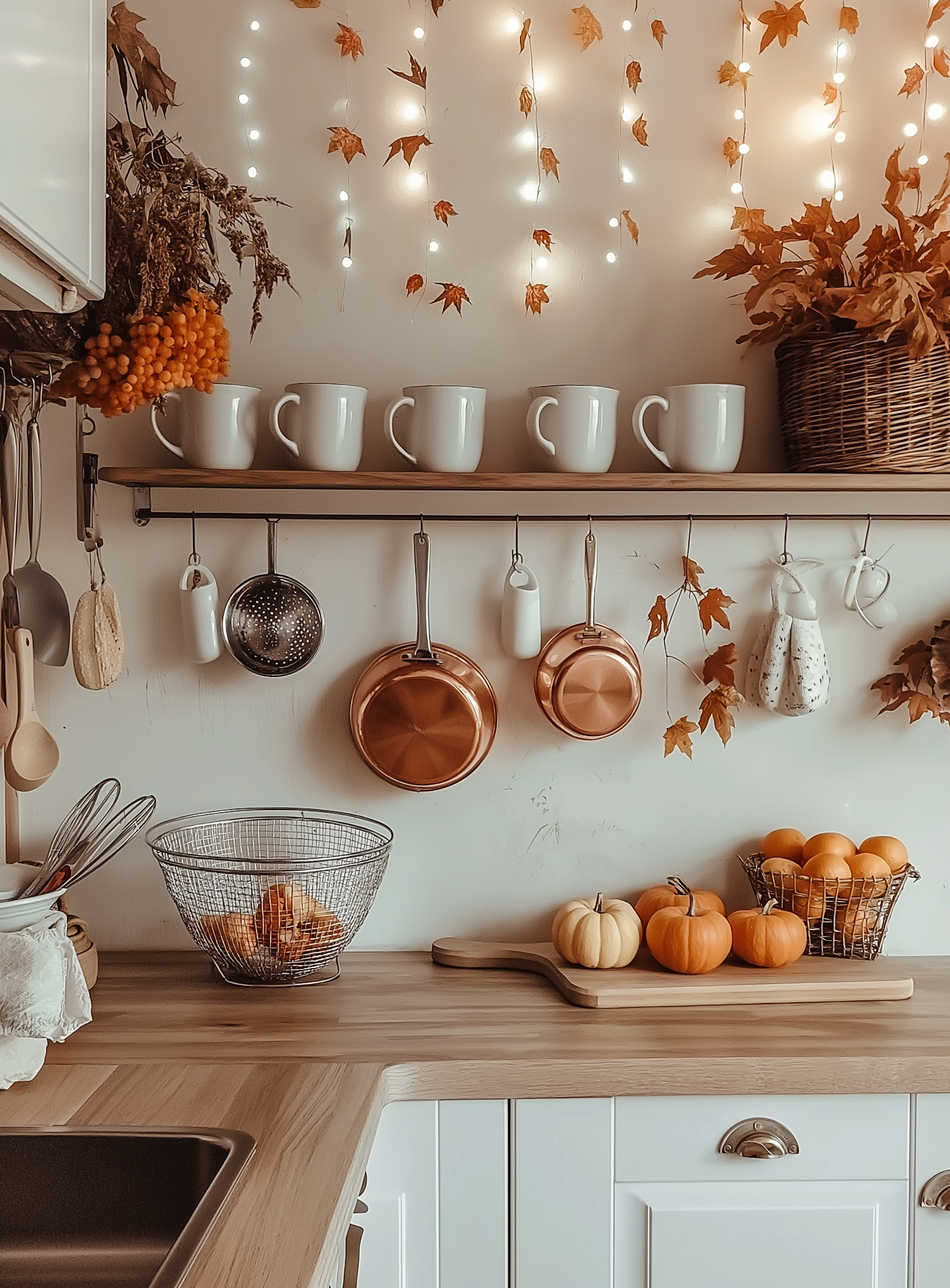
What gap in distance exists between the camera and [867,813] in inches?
73.0

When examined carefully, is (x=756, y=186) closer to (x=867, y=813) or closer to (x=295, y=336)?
(x=295, y=336)

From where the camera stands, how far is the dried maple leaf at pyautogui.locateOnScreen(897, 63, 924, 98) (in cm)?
179

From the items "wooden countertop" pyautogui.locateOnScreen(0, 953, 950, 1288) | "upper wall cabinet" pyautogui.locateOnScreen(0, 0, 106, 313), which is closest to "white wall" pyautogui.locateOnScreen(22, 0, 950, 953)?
"wooden countertop" pyautogui.locateOnScreen(0, 953, 950, 1288)

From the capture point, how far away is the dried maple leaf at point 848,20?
1786mm

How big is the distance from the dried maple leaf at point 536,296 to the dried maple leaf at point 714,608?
54 cm

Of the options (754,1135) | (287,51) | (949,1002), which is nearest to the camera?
(754,1135)

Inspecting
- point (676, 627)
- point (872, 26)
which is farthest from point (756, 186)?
point (676, 627)

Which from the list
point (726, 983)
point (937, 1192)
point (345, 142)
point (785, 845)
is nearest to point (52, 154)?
point (345, 142)

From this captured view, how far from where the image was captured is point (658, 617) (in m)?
1.80

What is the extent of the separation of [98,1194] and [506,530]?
1.11 m

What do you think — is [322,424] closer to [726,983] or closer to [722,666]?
[722,666]

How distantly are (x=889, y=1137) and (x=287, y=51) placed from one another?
5.90ft

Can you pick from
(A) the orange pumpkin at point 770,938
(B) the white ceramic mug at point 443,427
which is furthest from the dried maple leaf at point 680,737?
(B) the white ceramic mug at point 443,427

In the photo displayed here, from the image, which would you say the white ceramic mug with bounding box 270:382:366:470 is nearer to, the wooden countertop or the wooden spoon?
the wooden spoon
